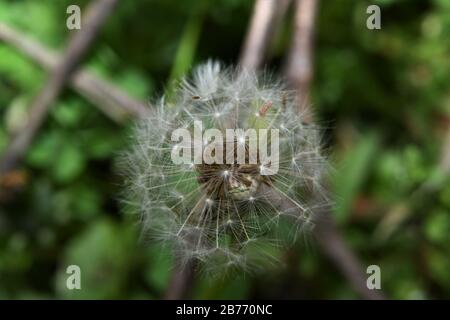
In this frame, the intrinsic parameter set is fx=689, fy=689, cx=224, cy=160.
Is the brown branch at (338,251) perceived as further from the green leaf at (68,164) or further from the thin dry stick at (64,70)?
the thin dry stick at (64,70)

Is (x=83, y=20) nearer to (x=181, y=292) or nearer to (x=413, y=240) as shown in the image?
(x=181, y=292)

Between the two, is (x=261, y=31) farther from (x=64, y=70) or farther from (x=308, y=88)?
(x=64, y=70)

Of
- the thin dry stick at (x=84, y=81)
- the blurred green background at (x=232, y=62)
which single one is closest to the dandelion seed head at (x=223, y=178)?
the blurred green background at (x=232, y=62)

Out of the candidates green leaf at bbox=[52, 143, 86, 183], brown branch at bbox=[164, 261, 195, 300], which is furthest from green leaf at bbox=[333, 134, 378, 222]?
green leaf at bbox=[52, 143, 86, 183]

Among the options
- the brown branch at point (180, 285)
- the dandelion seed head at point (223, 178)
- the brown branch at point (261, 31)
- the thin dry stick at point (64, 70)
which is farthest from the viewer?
the thin dry stick at point (64, 70)

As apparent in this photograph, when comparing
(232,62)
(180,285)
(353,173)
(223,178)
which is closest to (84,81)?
(232,62)

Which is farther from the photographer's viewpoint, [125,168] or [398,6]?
[398,6]

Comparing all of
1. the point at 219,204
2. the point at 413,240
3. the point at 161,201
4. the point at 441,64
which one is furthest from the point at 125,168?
the point at 441,64
